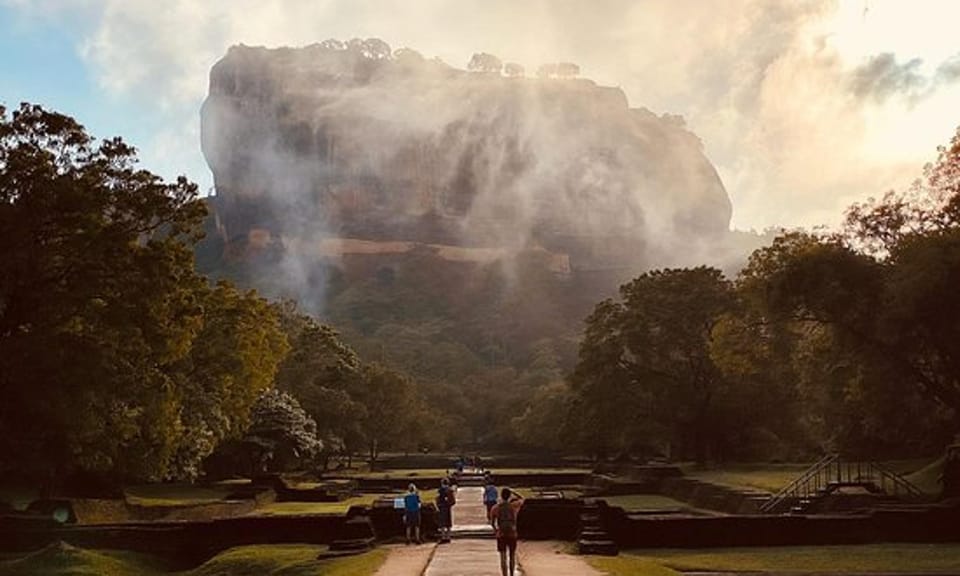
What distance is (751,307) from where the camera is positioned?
3766 centimetres

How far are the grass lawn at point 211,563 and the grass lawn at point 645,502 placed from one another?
46.4ft

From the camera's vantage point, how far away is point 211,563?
24.0 metres

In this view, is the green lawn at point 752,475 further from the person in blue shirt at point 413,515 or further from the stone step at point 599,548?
the person in blue shirt at point 413,515

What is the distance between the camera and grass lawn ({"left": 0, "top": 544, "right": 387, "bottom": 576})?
68.0ft

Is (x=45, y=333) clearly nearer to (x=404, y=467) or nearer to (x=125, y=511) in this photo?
(x=125, y=511)

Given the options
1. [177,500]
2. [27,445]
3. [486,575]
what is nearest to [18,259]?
[27,445]

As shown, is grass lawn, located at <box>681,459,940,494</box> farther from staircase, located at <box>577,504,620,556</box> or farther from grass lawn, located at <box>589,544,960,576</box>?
staircase, located at <box>577,504,620,556</box>

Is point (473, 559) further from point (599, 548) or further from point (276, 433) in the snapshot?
point (276, 433)

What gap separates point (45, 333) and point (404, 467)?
49219 mm

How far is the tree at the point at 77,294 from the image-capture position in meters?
25.9

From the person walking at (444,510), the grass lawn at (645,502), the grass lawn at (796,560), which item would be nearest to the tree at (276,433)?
the grass lawn at (645,502)

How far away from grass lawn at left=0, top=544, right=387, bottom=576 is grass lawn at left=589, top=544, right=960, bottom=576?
15.9 ft

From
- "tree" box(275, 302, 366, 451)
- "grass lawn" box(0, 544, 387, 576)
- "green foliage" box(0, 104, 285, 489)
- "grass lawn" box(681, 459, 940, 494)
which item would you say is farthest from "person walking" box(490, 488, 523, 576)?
"tree" box(275, 302, 366, 451)

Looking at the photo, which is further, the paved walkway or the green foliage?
the green foliage
